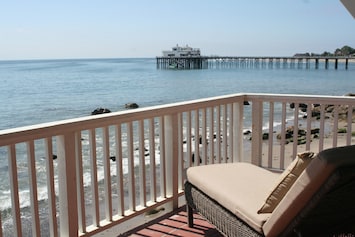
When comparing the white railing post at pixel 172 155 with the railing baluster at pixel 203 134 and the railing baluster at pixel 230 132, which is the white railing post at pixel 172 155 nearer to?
the railing baluster at pixel 203 134

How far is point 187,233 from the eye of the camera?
3.00m

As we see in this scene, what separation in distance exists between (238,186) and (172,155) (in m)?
0.94

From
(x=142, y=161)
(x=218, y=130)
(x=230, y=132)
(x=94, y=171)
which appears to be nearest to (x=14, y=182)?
(x=94, y=171)

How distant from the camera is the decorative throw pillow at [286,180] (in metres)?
1.97

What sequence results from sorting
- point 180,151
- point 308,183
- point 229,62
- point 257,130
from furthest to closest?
1. point 229,62
2. point 257,130
3. point 180,151
4. point 308,183

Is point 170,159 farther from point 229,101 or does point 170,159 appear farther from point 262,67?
point 262,67

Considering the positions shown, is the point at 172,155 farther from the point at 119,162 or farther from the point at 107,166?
the point at 107,166

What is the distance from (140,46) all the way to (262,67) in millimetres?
29377

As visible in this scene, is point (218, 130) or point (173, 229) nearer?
point (173, 229)

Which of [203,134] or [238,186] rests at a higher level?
[203,134]

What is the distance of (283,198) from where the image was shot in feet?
6.32

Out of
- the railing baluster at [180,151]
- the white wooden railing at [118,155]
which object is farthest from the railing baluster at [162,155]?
the railing baluster at [180,151]

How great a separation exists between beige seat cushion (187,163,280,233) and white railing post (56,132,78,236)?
0.85m

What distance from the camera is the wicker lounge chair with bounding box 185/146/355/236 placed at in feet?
5.41
